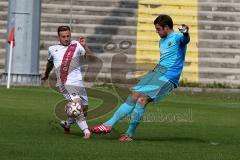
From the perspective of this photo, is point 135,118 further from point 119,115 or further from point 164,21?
point 164,21

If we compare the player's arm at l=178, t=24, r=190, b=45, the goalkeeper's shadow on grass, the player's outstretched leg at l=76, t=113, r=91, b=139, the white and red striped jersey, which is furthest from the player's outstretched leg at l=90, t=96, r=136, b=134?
the player's arm at l=178, t=24, r=190, b=45

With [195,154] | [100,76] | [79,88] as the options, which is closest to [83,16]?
[100,76]

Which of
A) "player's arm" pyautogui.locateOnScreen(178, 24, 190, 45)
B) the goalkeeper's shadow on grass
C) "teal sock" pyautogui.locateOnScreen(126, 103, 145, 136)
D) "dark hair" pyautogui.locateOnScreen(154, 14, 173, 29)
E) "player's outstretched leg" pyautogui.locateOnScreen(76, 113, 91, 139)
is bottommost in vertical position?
the goalkeeper's shadow on grass

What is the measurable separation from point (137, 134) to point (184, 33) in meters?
2.14

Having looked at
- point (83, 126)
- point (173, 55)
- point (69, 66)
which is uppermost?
point (173, 55)

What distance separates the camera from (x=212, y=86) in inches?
1069

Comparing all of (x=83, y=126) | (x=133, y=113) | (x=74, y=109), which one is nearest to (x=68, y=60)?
(x=74, y=109)

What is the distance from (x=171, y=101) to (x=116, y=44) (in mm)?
8959

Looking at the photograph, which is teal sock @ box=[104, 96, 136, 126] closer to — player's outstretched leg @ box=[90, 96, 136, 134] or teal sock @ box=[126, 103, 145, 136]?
player's outstretched leg @ box=[90, 96, 136, 134]

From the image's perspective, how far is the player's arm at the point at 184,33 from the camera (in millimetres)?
11477

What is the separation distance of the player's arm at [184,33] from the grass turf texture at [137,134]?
1419 mm

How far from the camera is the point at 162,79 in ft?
39.7

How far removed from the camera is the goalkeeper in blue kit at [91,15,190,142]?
39.1ft

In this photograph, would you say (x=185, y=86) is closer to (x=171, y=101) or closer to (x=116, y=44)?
(x=116, y=44)
